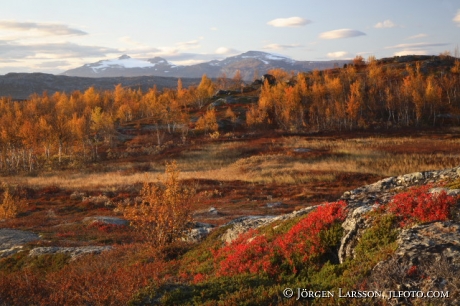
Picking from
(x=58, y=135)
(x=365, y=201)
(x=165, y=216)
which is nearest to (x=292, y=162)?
(x=165, y=216)

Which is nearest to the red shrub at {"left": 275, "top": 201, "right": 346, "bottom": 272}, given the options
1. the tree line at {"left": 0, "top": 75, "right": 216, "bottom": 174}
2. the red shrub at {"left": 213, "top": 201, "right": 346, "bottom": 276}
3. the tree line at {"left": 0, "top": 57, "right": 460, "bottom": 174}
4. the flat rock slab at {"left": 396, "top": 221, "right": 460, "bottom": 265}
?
the red shrub at {"left": 213, "top": 201, "right": 346, "bottom": 276}

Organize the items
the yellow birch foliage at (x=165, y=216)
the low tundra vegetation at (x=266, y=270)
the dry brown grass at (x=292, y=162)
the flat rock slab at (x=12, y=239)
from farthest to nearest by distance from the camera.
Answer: the dry brown grass at (x=292, y=162)
the flat rock slab at (x=12, y=239)
the yellow birch foliage at (x=165, y=216)
the low tundra vegetation at (x=266, y=270)

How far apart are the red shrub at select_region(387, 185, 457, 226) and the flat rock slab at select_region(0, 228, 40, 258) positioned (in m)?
21.9

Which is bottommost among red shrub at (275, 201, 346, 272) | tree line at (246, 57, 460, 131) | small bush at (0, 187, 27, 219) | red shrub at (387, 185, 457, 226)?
small bush at (0, 187, 27, 219)

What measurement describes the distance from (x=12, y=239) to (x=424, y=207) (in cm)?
2539

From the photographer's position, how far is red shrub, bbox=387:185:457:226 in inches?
364

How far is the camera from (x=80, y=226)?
89.0 feet

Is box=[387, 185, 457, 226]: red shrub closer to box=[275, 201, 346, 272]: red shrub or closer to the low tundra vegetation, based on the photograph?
the low tundra vegetation

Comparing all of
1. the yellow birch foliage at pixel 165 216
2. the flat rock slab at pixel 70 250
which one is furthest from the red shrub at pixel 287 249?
the flat rock slab at pixel 70 250

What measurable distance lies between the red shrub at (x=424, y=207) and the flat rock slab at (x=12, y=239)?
21850 mm

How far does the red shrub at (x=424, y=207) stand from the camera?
9234mm

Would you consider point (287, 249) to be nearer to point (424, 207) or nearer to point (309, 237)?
point (309, 237)

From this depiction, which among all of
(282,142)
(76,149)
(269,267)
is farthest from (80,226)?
(76,149)

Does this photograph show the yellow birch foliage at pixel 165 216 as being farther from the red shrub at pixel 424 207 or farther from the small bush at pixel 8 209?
the small bush at pixel 8 209
